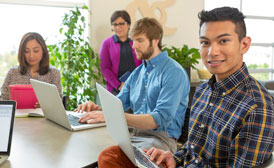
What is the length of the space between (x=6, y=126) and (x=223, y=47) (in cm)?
96

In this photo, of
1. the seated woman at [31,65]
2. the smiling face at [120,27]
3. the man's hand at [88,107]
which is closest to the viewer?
the man's hand at [88,107]

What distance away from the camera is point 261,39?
658 centimetres

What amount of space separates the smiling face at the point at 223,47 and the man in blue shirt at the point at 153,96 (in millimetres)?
696

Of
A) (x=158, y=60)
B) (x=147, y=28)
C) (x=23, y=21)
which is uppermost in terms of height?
(x=23, y=21)

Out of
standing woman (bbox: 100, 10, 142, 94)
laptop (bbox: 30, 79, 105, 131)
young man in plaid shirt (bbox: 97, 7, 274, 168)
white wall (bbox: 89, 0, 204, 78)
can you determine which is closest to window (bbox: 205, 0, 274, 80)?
white wall (bbox: 89, 0, 204, 78)

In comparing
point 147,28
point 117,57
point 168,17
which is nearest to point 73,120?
point 147,28

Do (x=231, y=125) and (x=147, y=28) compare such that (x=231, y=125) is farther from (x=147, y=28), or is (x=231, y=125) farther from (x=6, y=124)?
(x=147, y=28)

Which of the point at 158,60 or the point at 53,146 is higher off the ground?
the point at 158,60

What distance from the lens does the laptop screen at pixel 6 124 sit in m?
1.27

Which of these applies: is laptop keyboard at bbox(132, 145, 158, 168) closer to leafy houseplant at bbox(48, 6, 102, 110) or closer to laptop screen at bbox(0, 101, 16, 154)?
laptop screen at bbox(0, 101, 16, 154)

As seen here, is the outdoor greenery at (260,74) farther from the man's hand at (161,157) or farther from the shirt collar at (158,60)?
the man's hand at (161,157)

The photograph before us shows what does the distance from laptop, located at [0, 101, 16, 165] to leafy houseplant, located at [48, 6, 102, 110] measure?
2609 millimetres

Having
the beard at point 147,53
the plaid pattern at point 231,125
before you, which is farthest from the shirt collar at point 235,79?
the beard at point 147,53

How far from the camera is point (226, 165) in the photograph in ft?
3.89
